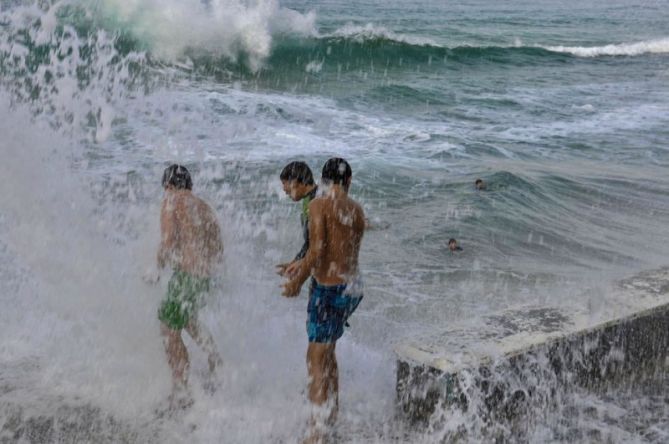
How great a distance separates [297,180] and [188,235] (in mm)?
883

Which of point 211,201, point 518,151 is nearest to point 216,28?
point 518,151

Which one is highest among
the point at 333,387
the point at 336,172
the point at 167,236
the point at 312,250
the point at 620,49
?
the point at 620,49

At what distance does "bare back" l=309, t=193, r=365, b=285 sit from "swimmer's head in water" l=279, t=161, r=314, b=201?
317mm

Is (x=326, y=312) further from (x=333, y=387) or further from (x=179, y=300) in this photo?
(x=179, y=300)

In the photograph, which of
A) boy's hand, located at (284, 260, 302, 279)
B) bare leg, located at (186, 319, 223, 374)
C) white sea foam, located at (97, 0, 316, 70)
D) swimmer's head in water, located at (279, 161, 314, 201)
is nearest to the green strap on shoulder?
swimmer's head in water, located at (279, 161, 314, 201)

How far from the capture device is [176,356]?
525 centimetres

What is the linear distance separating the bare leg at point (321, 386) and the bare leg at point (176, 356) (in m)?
0.97

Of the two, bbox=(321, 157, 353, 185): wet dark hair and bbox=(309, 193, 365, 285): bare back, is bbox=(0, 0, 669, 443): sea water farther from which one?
bbox=(321, 157, 353, 185): wet dark hair

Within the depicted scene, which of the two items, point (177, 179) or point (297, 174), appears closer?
point (297, 174)

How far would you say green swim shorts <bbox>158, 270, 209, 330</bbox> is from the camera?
517 centimetres

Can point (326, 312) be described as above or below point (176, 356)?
above

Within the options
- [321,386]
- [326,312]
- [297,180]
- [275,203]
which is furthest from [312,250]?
[275,203]

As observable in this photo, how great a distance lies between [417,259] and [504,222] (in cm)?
223

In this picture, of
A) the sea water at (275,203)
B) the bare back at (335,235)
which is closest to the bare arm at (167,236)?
the sea water at (275,203)
